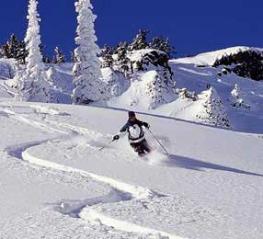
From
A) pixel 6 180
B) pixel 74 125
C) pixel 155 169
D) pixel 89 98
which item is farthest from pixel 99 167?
pixel 89 98

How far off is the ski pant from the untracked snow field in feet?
0.80

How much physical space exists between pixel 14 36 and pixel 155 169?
84796 millimetres

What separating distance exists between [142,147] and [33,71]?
38066 mm

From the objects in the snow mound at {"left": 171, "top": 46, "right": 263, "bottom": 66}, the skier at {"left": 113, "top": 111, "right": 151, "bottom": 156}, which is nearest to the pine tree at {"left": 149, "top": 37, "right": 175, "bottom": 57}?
the snow mound at {"left": 171, "top": 46, "right": 263, "bottom": 66}

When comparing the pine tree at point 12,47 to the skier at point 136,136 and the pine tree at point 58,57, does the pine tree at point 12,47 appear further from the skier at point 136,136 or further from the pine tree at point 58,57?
the skier at point 136,136

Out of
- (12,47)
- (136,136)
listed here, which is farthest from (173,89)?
(136,136)

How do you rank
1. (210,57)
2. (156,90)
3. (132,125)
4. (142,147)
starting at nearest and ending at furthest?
1. (142,147)
2. (132,125)
3. (156,90)
4. (210,57)

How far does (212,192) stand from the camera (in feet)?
45.6

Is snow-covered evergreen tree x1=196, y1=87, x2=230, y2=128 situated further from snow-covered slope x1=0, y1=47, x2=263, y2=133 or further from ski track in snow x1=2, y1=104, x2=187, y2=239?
ski track in snow x1=2, y1=104, x2=187, y2=239

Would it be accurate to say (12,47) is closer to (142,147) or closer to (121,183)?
(142,147)

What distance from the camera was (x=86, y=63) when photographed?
160 feet

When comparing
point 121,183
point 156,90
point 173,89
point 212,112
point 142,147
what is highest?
point 142,147

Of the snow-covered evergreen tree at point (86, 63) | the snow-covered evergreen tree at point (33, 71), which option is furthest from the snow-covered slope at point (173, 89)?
the snow-covered evergreen tree at point (33, 71)

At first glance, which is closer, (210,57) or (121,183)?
(121,183)
